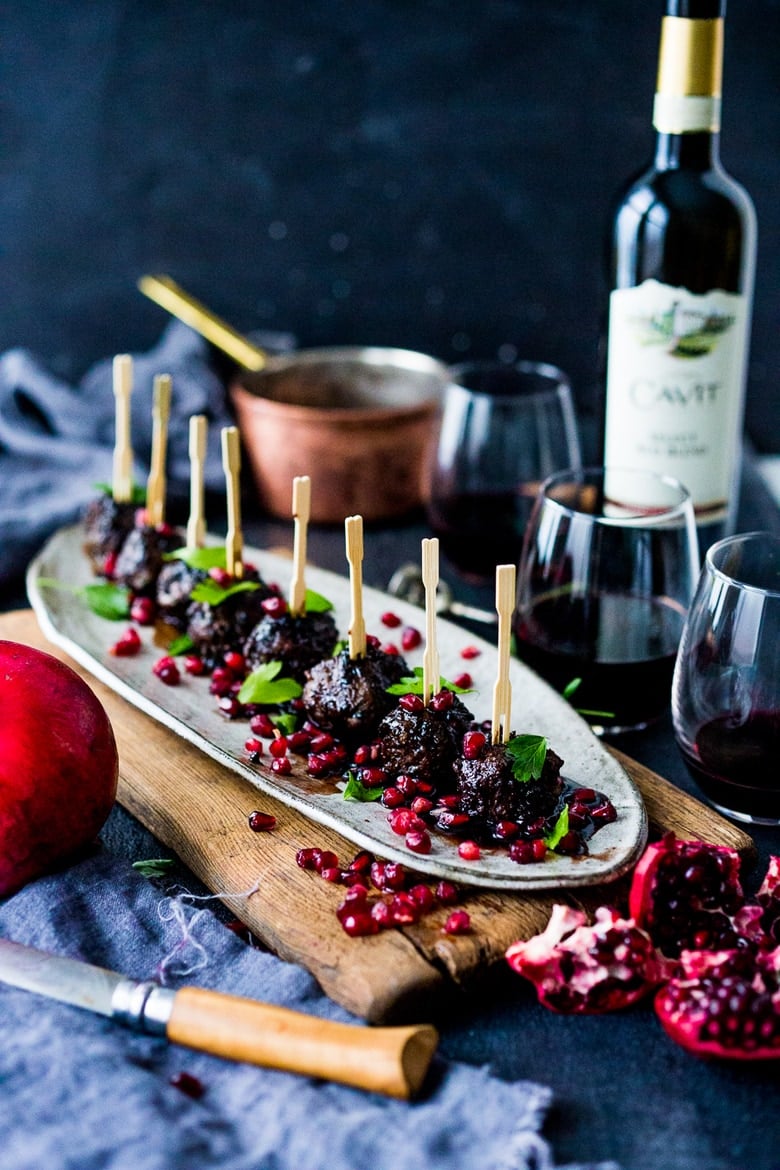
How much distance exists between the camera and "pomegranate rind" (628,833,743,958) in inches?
47.3

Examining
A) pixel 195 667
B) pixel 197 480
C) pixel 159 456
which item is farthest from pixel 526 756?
pixel 159 456

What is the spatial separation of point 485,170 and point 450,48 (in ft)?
0.83

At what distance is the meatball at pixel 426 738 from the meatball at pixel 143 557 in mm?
656

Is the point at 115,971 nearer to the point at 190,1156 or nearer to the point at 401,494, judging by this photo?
the point at 190,1156

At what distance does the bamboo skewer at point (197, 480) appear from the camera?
181 cm

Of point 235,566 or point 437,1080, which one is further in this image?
point 235,566

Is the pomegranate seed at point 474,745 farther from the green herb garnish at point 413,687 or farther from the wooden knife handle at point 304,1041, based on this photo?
the wooden knife handle at point 304,1041

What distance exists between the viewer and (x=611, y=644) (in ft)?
5.22

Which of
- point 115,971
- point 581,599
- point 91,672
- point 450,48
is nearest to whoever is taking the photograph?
point 115,971

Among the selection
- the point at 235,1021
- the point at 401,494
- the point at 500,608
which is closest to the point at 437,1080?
the point at 235,1021

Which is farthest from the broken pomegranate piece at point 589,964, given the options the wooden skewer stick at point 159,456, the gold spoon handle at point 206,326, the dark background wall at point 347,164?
the dark background wall at point 347,164

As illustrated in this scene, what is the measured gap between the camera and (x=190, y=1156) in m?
0.99

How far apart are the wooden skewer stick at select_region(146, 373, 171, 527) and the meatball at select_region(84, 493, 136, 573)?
4 cm

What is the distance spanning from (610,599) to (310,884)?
1.81ft
